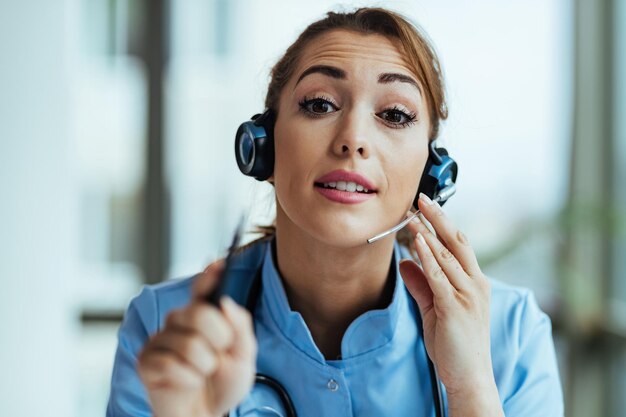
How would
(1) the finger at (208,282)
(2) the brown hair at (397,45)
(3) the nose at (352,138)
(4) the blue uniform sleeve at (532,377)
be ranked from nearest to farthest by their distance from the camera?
(1) the finger at (208,282) < (3) the nose at (352,138) < (2) the brown hair at (397,45) < (4) the blue uniform sleeve at (532,377)

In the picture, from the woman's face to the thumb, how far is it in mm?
78

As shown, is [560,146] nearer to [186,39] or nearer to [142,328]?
[186,39]

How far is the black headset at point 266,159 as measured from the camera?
3.67ft

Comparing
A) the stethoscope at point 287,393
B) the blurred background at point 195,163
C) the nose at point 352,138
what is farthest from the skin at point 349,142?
the blurred background at point 195,163

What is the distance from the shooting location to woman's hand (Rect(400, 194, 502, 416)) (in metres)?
1.07

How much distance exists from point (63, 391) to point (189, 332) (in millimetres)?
2806

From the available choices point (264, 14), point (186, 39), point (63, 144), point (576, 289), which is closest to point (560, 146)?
point (576, 289)

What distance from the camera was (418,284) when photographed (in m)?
1.13

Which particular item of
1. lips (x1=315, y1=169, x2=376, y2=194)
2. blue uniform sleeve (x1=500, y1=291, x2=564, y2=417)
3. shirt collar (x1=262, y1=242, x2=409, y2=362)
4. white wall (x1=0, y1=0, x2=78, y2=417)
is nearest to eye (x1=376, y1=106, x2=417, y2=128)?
lips (x1=315, y1=169, x2=376, y2=194)

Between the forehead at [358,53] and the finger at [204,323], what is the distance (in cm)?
52

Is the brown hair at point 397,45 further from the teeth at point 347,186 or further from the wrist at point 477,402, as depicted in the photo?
the wrist at point 477,402

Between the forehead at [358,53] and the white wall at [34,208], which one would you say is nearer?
the forehead at [358,53]

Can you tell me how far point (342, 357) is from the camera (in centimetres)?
121

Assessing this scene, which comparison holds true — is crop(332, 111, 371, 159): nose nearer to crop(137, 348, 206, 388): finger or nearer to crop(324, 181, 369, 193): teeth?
crop(324, 181, 369, 193): teeth
